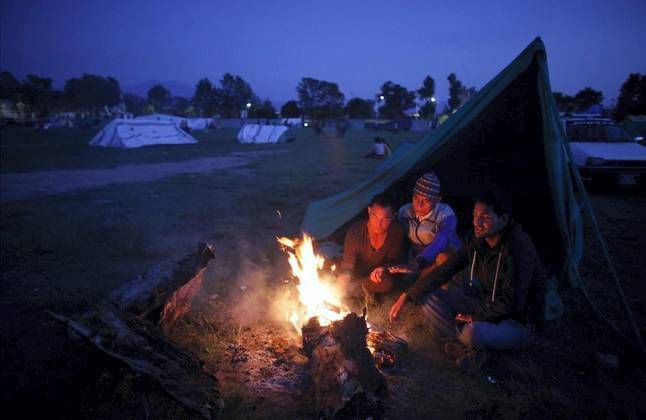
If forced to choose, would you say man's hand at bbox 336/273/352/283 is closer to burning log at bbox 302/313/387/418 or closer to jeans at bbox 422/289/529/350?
jeans at bbox 422/289/529/350

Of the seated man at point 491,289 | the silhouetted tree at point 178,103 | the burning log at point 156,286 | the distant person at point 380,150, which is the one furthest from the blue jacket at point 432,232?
the silhouetted tree at point 178,103

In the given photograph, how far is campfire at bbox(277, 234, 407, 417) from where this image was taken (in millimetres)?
2543

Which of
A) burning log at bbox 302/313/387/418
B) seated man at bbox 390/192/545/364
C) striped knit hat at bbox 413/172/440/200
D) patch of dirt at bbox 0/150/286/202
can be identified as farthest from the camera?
patch of dirt at bbox 0/150/286/202

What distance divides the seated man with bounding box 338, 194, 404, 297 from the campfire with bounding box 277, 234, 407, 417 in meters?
0.48

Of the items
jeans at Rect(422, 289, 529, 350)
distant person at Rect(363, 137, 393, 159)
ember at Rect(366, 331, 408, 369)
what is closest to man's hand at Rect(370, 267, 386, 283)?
jeans at Rect(422, 289, 529, 350)

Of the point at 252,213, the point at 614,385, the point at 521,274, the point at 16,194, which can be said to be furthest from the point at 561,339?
the point at 16,194

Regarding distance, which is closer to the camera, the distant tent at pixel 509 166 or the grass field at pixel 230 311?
the grass field at pixel 230 311

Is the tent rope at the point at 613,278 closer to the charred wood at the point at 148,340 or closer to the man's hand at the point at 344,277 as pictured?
the man's hand at the point at 344,277

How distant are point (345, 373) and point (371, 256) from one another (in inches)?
67.2

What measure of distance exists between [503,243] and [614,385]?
1417 mm

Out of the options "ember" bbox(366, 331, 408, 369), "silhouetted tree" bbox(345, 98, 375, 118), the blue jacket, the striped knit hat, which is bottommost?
"ember" bbox(366, 331, 408, 369)

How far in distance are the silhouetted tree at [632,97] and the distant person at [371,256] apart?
3508 cm

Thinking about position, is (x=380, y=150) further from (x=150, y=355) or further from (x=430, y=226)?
(x=150, y=355)

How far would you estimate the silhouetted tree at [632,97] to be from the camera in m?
29.2
